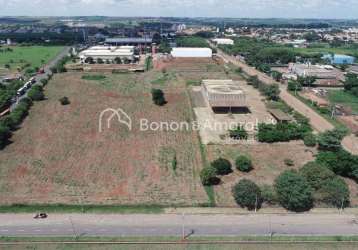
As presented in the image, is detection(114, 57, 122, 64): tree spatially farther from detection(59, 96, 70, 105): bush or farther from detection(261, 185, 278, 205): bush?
detection(261, 185, 278, 205): bush

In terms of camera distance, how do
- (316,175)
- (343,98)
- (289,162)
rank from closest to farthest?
(316,175) → (289,162) → (343,98)

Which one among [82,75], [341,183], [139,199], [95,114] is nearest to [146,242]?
[139,199]

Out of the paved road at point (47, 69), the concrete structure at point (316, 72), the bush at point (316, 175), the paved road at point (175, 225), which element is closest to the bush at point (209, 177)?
the paved road at point (175, 225)

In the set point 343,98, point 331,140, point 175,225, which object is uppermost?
point 331,140

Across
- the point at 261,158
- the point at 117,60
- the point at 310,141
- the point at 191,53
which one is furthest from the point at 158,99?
the point at 191,53

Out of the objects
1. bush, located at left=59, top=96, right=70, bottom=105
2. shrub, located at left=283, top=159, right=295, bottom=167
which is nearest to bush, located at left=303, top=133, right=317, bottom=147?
shrub, located at left=283, top=159, right=295, bottom=167

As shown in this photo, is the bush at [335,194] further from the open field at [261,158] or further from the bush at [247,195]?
the bush at [247,195]

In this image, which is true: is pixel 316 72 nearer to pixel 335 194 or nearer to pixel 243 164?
pixel 243 164
